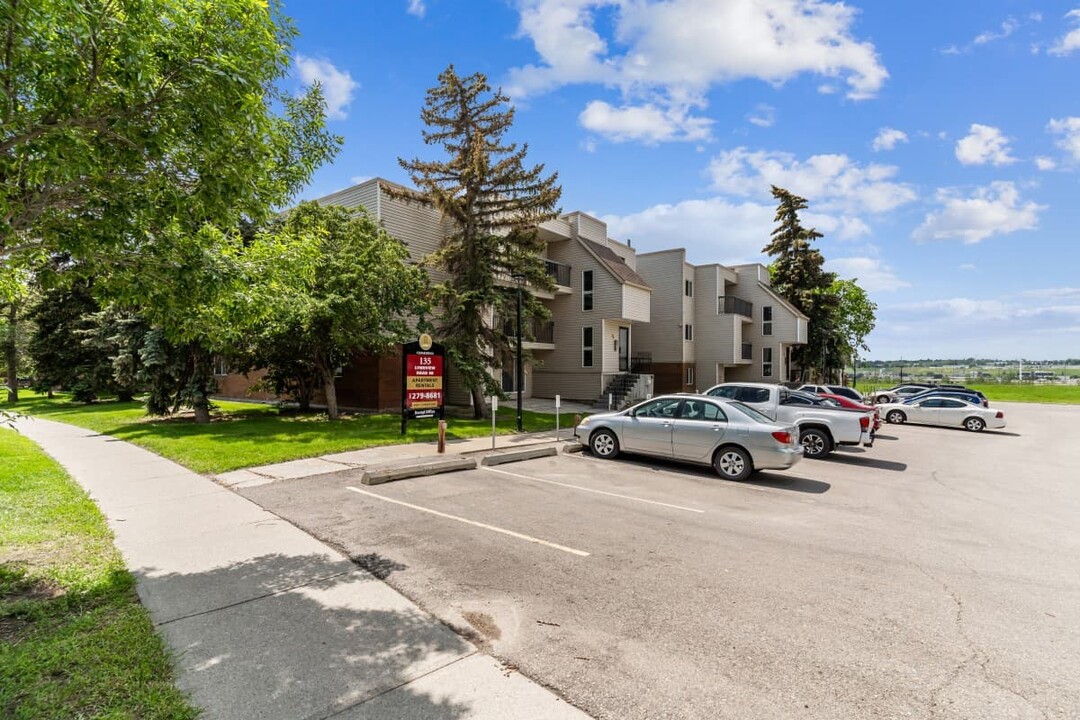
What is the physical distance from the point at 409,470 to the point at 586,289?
19.7 metres

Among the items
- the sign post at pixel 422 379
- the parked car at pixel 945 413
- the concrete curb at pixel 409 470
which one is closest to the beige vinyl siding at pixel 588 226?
the sign post at pixel 422 379

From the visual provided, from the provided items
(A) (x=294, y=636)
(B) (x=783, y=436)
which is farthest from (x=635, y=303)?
(A) (x=294, y=636)

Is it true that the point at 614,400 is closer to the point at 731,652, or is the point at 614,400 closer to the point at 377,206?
the point at 377,206

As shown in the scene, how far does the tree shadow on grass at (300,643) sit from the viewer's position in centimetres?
321

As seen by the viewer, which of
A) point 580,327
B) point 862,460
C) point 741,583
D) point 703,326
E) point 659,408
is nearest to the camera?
point 741,583

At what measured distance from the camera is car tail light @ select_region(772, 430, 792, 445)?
32.3 ft

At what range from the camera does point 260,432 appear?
15211 millimetres

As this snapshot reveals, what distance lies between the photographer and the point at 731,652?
12.7 ft

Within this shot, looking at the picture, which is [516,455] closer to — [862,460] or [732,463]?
[732,463]

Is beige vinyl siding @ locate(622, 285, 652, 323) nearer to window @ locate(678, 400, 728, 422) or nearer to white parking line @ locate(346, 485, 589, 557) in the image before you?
window @ locate(678, 400, 728, 422)

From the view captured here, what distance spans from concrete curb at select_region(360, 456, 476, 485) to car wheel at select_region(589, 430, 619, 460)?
3.09 meters

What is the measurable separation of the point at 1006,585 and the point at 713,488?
177 inches

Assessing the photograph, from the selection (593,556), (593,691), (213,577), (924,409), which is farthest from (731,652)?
(924,409)

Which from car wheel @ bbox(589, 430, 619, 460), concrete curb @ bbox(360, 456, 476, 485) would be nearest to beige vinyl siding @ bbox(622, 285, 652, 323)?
car wheel @ bbox(589, 430, 619, 460)
